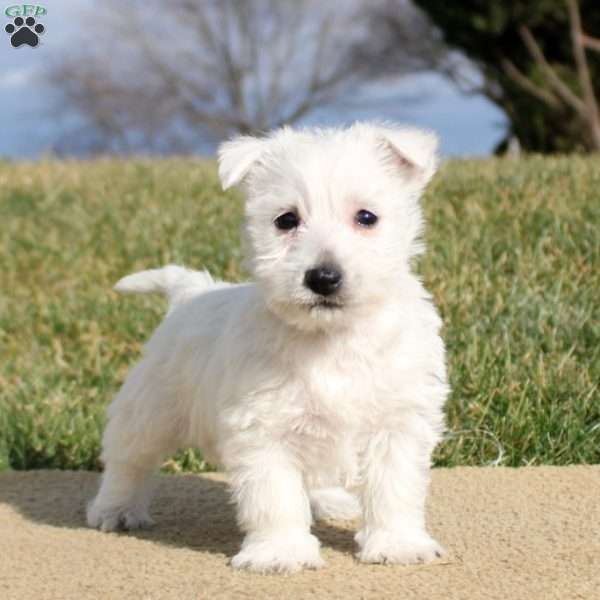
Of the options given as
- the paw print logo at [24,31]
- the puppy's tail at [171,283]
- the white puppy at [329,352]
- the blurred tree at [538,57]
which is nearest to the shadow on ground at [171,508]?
the white puppy at [329,352]

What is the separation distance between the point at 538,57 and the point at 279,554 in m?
17.1

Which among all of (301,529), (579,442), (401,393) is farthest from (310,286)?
(579,442)

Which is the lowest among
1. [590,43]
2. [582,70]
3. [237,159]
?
[237,159]

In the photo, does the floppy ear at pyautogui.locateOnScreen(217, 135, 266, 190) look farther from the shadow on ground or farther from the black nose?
the shadow on ground

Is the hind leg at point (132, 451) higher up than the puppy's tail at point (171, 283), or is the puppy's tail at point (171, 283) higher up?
the puppy's tail at point (171, 283)

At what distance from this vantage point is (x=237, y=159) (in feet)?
12.8

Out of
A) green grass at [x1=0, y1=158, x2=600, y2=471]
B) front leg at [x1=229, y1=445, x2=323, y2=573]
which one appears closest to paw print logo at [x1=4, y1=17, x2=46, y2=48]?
green grass at [x1=0, y1=158, x2=600, y2=471]

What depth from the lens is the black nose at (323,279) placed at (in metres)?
3.44

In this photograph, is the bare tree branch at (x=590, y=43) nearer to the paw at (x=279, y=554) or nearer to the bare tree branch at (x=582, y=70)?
the bare tree branch at (x=582, y=70)

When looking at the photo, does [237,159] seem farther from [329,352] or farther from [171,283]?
[171,283]

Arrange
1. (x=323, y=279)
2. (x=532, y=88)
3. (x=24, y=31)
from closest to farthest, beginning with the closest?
(x=323, y=279) < (x=24, y=31) < (x=532, y=88)

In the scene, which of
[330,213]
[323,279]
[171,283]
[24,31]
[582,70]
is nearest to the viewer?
[323,279]

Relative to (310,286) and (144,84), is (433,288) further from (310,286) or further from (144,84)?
(144,84)

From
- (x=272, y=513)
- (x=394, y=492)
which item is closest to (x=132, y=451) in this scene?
(x=272, y=513)
